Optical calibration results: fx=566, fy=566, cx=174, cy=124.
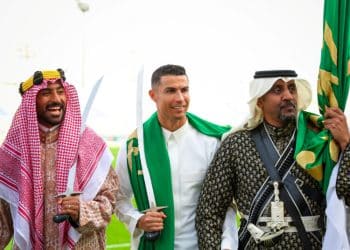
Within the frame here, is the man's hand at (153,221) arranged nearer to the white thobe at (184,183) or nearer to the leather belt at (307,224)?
the white thobe at (184,183)

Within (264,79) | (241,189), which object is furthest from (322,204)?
(264,79)

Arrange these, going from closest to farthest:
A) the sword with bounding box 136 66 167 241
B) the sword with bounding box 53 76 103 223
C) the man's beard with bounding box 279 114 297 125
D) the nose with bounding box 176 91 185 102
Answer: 1. the sword with bounding box 53 76 103 223
2. the man's beard with bounding box 279 114 297 125
3. the sword with bounding box 136 66 167 241
4. the nose with bounding box 176 91 185 102

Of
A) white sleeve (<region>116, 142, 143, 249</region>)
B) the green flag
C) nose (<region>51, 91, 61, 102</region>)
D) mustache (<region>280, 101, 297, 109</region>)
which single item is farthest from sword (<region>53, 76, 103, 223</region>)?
the green flag

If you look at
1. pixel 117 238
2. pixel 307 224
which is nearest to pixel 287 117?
pixel 307 224

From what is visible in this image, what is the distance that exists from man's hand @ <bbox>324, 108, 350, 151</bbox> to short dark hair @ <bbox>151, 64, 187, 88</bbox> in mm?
859

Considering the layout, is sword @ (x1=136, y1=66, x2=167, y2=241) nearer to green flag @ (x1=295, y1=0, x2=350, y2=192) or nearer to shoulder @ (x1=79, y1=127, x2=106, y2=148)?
shoulder @ (x1=79, y1=127, x2=106, y2=148)

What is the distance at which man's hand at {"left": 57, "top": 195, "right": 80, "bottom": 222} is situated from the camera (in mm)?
2678

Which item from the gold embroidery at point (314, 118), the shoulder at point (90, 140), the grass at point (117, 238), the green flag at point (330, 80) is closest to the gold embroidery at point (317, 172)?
the green flag at point (330, 80)

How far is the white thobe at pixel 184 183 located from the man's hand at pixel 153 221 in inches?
3.0

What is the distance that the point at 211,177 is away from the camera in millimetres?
2832

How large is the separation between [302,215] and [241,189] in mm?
318

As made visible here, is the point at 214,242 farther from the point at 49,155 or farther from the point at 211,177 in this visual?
the point at 49,155

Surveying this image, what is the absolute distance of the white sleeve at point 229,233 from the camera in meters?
2.78

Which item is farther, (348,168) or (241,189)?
(241,189)
